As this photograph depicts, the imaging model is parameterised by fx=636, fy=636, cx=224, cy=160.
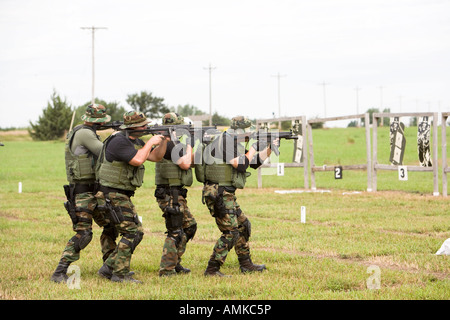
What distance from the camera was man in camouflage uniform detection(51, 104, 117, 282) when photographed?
29.7ft

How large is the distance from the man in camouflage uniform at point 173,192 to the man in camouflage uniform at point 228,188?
1.13 ft

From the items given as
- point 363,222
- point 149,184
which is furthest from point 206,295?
point 149,184

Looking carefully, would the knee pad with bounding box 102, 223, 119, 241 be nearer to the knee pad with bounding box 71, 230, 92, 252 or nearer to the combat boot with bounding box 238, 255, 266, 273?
the knee pad with bounding box 71, 230, 92, 252

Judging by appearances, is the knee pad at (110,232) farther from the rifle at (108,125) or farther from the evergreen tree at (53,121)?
the evergreen tree at (53,121)

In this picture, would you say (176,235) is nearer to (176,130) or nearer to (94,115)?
(176,130)

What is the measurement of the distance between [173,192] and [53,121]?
7663cm

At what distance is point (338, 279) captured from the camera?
8.71 metres

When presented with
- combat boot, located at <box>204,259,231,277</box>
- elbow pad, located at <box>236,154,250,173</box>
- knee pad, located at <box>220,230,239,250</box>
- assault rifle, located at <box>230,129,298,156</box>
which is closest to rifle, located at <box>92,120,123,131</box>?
assault rifle, located at <box>230,129,298,156</box>

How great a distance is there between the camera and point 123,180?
8773 mm

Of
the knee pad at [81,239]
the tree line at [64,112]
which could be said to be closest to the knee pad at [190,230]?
the knee pad at [81,239]

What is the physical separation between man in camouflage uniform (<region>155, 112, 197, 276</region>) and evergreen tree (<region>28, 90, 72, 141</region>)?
75.0 m
